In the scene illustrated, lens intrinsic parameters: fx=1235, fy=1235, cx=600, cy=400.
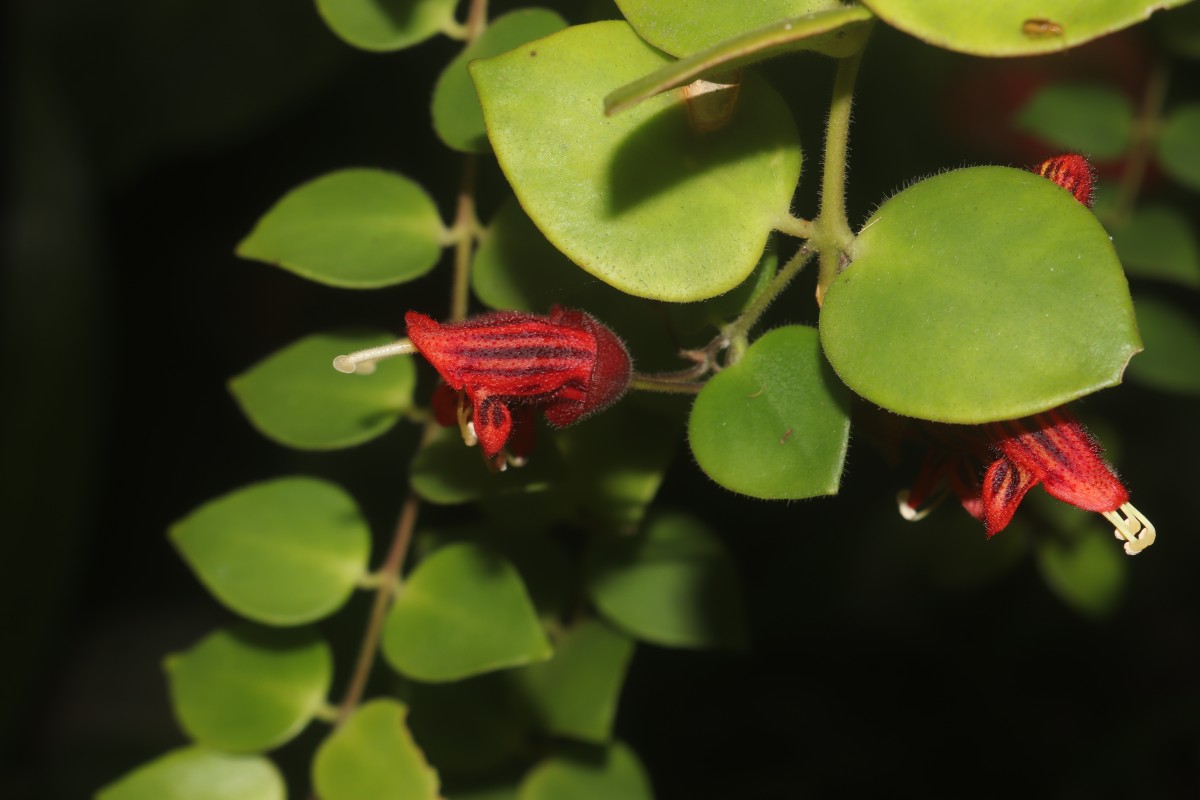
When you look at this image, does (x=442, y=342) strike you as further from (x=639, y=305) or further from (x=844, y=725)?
(x=844, y=725)

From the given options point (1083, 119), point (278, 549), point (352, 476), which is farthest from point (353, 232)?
point (352, 476)

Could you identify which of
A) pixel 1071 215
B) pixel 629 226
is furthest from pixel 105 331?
pixel 1071 215

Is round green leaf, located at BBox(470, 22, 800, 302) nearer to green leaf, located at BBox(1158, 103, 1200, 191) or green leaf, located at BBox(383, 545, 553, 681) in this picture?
green leaf, located at BBox(383, 545, 553, 681)

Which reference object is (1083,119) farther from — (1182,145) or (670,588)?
(670,588)

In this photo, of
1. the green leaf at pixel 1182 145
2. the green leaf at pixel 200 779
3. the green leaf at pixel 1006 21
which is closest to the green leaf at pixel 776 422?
the green leaf at pixel 1006 21

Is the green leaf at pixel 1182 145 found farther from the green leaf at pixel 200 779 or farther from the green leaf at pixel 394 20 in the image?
the green leaf at pixel 200 779

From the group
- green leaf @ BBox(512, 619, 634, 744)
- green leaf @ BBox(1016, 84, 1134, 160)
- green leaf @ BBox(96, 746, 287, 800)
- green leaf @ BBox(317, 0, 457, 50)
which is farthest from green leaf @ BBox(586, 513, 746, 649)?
green leaf @ BBox(1016, 84, 1134, 160)
